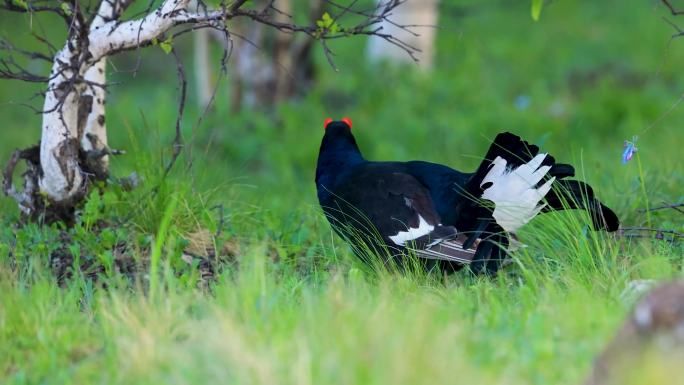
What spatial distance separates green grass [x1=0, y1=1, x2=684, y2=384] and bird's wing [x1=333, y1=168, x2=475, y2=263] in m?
0.15

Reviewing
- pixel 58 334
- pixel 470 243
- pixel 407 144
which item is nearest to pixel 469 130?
pixel 407 144

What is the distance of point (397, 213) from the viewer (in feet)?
16.0

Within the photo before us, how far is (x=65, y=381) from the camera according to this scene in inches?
128

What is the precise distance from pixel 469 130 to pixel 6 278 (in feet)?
22.0

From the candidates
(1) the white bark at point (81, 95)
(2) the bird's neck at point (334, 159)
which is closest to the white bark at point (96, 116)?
(1) the white bark at point (81, 95)

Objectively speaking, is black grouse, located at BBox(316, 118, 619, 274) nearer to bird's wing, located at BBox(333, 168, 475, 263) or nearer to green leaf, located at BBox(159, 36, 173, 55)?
bird's wing, located at BBox(333, 168, 475, 263)

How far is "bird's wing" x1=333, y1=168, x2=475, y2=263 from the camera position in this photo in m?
4.71

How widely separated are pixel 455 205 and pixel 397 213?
11.8 inches

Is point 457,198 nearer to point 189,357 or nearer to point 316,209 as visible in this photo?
point 316,209

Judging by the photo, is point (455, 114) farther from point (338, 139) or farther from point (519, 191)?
point (519, 191)

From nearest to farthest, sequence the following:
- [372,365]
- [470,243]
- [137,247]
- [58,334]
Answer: [372,365] → [58,334] → [470,243] → [137,247]

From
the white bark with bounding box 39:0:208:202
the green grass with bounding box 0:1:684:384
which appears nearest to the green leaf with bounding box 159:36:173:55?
the white bark with bounding box 39:0:208:202

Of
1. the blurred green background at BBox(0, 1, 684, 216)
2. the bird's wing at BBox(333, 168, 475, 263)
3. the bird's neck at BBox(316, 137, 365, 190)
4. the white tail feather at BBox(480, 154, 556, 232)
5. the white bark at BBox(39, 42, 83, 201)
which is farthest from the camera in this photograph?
the blurred green background at BBox(0, 1, 684, 216)

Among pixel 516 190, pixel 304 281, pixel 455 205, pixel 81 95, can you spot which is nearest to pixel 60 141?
pixel 81 95
